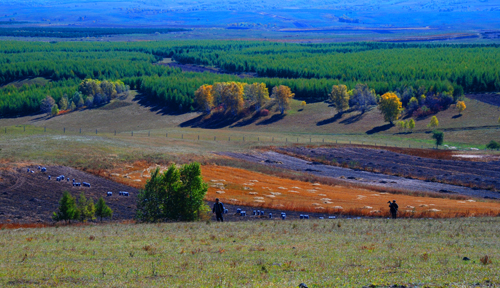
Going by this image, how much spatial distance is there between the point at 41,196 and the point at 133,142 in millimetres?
33391

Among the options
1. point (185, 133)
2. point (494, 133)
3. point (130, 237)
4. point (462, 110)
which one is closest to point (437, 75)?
point (462, 110)

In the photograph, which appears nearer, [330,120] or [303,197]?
[303,197]

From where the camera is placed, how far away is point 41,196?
43.2 m

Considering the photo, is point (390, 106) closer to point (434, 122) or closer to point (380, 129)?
point (380, 129)

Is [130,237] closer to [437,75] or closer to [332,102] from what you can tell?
[332,102]

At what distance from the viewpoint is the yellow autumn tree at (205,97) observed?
480 feet

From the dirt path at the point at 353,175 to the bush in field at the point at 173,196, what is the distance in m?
33.9

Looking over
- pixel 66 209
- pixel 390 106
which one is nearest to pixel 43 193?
pixel 66 209

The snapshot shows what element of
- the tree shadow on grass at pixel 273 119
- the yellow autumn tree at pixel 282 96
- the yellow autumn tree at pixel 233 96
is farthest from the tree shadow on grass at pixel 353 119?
the yellow autumn tree at pixel 233 96

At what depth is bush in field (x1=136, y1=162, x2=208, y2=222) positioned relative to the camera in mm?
32875

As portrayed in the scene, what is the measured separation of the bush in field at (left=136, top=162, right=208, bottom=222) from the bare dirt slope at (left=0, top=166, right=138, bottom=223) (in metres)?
5.96

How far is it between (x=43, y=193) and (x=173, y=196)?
56.0 feet

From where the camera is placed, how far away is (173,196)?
33.1 metres

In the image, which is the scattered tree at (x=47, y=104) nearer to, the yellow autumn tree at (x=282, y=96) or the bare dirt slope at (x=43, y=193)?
the yellow autumn tree at (x=282, y=96)
